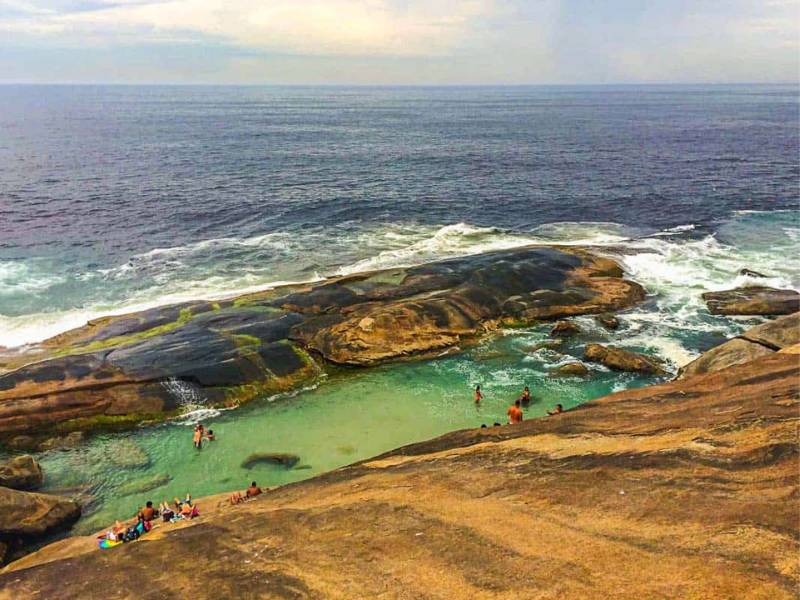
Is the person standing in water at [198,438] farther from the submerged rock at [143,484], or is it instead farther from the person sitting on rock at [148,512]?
the person sitting on rock at [148,512]

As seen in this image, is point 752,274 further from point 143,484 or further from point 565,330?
point 143,484

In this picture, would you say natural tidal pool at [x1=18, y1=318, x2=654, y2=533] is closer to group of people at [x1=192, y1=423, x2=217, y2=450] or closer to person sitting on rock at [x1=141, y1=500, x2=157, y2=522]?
group of people at [x1=192, y1=423, x2=217, y2=450]

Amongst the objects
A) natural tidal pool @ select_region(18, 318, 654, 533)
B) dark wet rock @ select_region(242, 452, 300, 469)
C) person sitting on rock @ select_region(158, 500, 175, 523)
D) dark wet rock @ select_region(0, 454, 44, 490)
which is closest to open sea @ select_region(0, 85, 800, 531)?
natural tidal pool @ select_region(18, 318, 654, 533)

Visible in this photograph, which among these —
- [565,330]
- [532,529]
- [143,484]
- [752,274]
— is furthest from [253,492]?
[752,274]

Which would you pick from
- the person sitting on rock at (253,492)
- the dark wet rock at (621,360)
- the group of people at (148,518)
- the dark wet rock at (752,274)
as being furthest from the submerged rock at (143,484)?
the dark wet rock at (752,274)

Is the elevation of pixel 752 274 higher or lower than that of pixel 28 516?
higher

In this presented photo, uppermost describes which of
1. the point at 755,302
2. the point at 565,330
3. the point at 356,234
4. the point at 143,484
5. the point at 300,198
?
the point at 300,198

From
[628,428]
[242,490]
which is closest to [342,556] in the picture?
[628,428]
